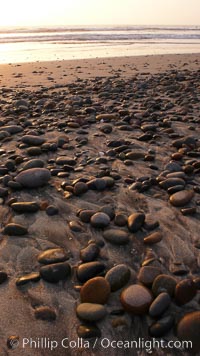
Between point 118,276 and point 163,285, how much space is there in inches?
12.1

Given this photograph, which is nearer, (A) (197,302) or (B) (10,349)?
(B) (10,349)

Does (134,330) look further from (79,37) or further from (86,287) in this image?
(79,37)

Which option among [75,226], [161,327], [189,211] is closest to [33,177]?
[75,226]

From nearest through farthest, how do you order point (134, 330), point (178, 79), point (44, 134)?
1. point (134, 330)
2. point (44, 134)
3. point (178, 79)

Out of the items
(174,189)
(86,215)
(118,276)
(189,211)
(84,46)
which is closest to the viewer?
(118,276)

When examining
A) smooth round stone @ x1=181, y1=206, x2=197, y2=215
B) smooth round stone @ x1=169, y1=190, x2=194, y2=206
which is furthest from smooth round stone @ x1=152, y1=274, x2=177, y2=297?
smooth round stone @ x1=169, y1=190, x2=194, y2=206

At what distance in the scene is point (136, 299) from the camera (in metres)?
2.19

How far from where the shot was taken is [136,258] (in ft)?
8.71

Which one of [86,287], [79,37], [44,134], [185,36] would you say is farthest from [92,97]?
[185,36]

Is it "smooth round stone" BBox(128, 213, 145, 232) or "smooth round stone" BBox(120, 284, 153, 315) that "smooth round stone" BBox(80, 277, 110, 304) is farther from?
"smooth round stone" BBox(128, 213, 145, 232)

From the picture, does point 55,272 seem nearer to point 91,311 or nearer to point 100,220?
point 91,311

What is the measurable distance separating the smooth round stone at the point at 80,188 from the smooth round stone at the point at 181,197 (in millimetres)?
856

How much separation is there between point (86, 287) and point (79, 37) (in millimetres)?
31279

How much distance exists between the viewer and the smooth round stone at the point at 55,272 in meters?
2.43
